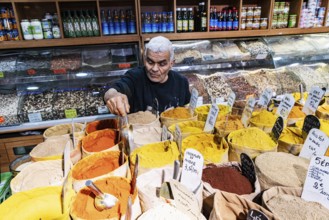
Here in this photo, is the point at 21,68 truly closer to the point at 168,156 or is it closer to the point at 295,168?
the point at 168,156

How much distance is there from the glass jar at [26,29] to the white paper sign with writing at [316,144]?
7.96ft

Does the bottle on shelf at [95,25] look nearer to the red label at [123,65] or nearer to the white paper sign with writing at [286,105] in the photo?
the red label at [123,65]

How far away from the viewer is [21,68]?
2.32 m

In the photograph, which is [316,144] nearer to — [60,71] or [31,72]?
[60,71]

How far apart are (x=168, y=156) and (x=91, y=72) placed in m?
1.69

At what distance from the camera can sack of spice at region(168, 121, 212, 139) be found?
3.61 feet

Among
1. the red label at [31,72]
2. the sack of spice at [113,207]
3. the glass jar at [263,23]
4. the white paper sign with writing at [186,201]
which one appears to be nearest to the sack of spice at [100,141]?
the sack of spice at [113,207]

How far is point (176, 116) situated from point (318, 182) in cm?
77

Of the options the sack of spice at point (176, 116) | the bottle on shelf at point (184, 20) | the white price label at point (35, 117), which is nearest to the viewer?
the sack of spice at point (176, 116)

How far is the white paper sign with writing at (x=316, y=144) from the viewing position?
2.71 feet

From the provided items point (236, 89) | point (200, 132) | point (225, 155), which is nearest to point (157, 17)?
point (236, 89)

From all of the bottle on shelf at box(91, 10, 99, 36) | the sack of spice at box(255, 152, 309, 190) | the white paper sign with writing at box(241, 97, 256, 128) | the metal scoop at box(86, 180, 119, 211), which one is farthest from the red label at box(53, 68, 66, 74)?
the sack of spice at box(255, 152, 309, 190)

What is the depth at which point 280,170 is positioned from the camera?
2.77 feet

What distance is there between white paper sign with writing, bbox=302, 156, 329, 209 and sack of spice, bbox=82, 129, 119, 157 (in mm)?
667
